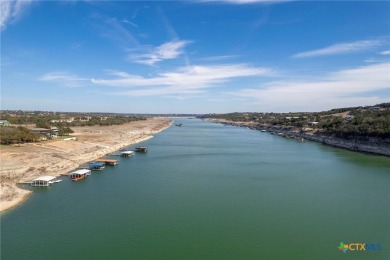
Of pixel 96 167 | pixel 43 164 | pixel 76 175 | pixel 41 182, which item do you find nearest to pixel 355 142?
pixel 96 167

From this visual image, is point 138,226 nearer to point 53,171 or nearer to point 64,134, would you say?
point 53,171

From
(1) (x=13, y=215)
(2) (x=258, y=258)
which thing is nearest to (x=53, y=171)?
(1) (x=13, y=215)

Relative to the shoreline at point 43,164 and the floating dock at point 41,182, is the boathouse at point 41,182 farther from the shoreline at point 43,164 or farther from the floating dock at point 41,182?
the shoreline at point 43,164

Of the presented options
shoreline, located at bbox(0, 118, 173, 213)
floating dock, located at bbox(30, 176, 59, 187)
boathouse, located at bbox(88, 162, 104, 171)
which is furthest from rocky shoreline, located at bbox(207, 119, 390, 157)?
floating dock, located at bbox(30, 176, 59, 187)

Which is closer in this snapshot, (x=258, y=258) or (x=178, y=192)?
(x=258, y=258)

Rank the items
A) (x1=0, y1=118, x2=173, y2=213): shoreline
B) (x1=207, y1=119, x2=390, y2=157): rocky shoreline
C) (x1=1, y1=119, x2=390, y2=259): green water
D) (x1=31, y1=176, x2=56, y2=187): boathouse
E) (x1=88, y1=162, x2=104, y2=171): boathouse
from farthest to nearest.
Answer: (x1=207, y1=119, x2=390, y2=157): rocky shoreline, (x1=88, y1=162, x2=104, y2=171): boathouse, (x1=31, y1=176, x2=56, y2=187): boathouse, (x1=0, y1=118, x2=173, y2=213): shoreline, (x1=1, y1=119, x2=390, y2=259): green water

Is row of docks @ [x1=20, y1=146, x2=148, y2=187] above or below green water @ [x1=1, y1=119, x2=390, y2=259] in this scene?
above

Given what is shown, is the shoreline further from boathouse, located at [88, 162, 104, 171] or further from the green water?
boathouse, located at [88, 162, 104, 171]

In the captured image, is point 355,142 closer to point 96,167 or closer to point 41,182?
point 96,167
